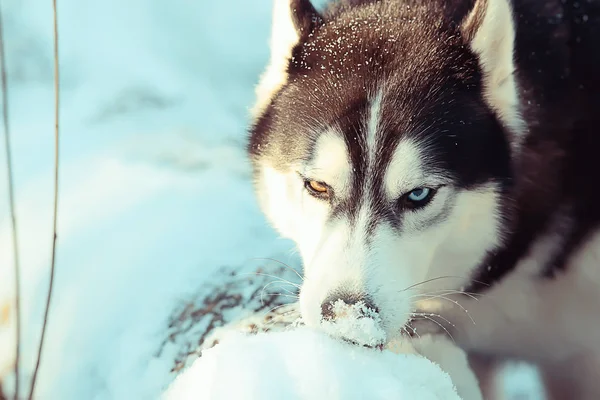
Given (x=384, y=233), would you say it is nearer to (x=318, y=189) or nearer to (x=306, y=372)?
(x=318, y=189)

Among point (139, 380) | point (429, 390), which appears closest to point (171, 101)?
point (139, 380)

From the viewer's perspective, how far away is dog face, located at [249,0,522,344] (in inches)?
54.4

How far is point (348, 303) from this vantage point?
4.15 feet

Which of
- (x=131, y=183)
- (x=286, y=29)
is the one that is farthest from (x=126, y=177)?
Result: (x=286, y=29)

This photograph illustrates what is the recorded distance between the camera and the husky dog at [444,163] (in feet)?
4.68

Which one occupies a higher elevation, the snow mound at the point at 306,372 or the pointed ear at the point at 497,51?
the pointed ear at the point at 497,51

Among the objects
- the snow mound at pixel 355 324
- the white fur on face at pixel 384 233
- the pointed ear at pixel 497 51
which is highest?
the pointed ear at pixel 497 51

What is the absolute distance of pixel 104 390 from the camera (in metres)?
1.77

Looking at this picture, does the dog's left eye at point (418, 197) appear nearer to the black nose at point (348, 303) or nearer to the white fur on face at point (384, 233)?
the white fur on face at point (384, 233)

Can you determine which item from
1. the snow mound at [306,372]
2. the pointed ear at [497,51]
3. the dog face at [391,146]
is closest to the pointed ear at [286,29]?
the dog face at [391,146]

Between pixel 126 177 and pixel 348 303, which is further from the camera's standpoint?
pixel 126 177

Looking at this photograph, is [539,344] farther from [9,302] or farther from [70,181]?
[70,181]

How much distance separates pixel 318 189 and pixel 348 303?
358 mm

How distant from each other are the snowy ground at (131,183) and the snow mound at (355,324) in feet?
2.37
